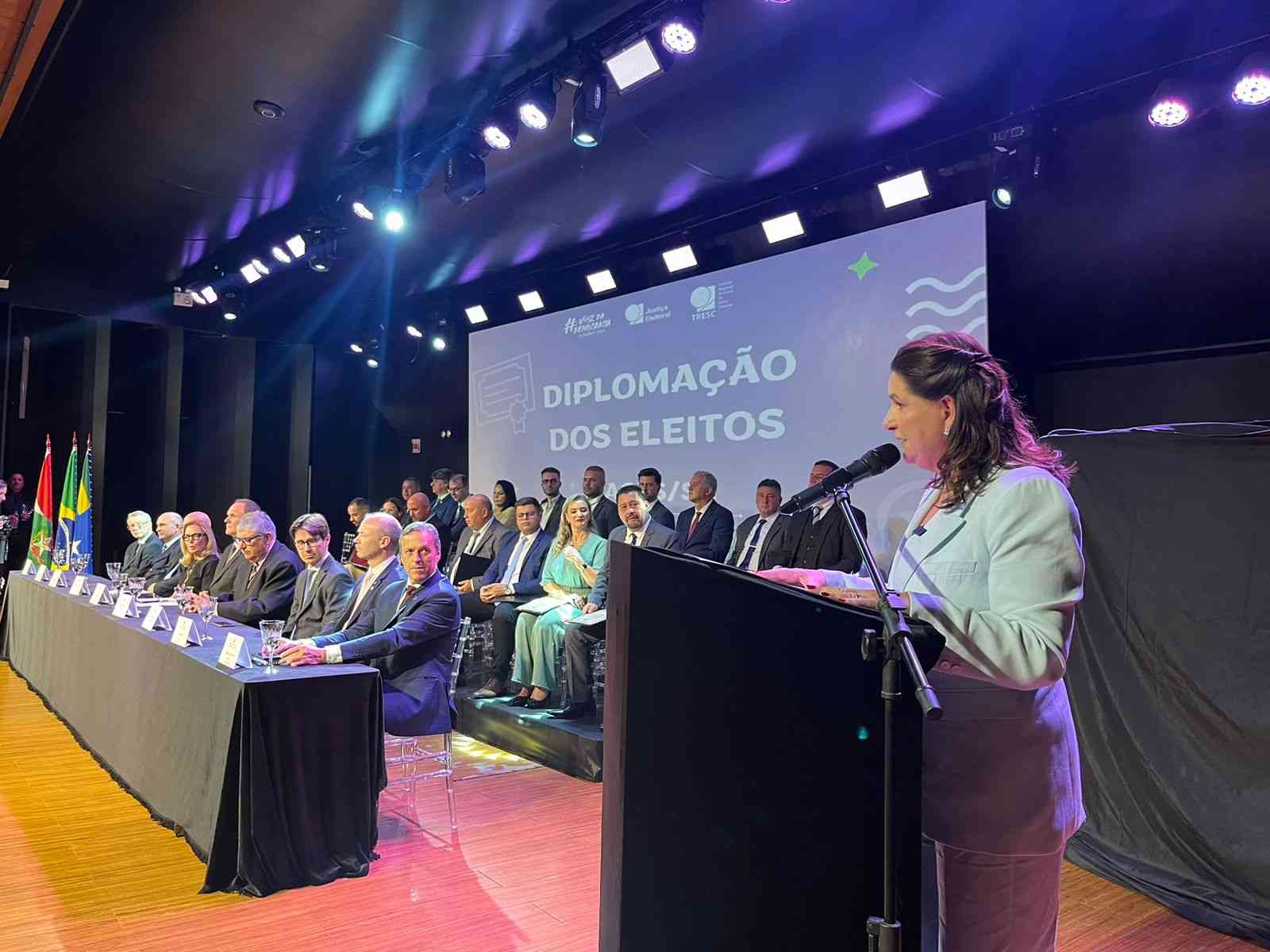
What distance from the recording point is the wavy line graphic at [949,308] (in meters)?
4.93

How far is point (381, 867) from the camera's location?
3.01m

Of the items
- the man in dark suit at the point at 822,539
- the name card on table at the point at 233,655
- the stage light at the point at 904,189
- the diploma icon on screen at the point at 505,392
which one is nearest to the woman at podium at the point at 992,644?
the name card on table at the point at 233,655

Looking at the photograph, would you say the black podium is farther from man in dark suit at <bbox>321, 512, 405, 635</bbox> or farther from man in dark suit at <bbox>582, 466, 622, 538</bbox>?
man in dark suit at <bbox>582, 466, 622, 538</bbox>

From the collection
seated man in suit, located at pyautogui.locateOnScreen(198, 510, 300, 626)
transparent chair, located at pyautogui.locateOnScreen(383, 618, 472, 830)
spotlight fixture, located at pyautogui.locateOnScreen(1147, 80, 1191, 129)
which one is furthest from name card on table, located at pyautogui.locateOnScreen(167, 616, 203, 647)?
spotlight fixture, located at pyautogui.locateOnScreen(1147, 80, 1191, 129)

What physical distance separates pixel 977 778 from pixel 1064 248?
4534 mm

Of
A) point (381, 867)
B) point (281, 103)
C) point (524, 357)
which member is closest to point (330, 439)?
point (524, 357)

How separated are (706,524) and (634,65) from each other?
2.91 m

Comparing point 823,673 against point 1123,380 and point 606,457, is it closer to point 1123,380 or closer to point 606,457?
point 1123,380

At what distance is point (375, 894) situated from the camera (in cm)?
277

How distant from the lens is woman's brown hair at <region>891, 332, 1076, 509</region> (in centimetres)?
122

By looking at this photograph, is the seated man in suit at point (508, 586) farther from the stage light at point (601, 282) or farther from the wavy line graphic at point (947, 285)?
the wavy line graphic at point (947, 285)

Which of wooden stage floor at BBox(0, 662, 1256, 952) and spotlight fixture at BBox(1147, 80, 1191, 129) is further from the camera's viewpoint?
spotlight fixture at BBox(1147, 80, 1191, 129)

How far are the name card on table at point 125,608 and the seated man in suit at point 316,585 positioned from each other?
0.68 metres

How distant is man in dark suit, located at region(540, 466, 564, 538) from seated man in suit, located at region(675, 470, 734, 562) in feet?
5.55
